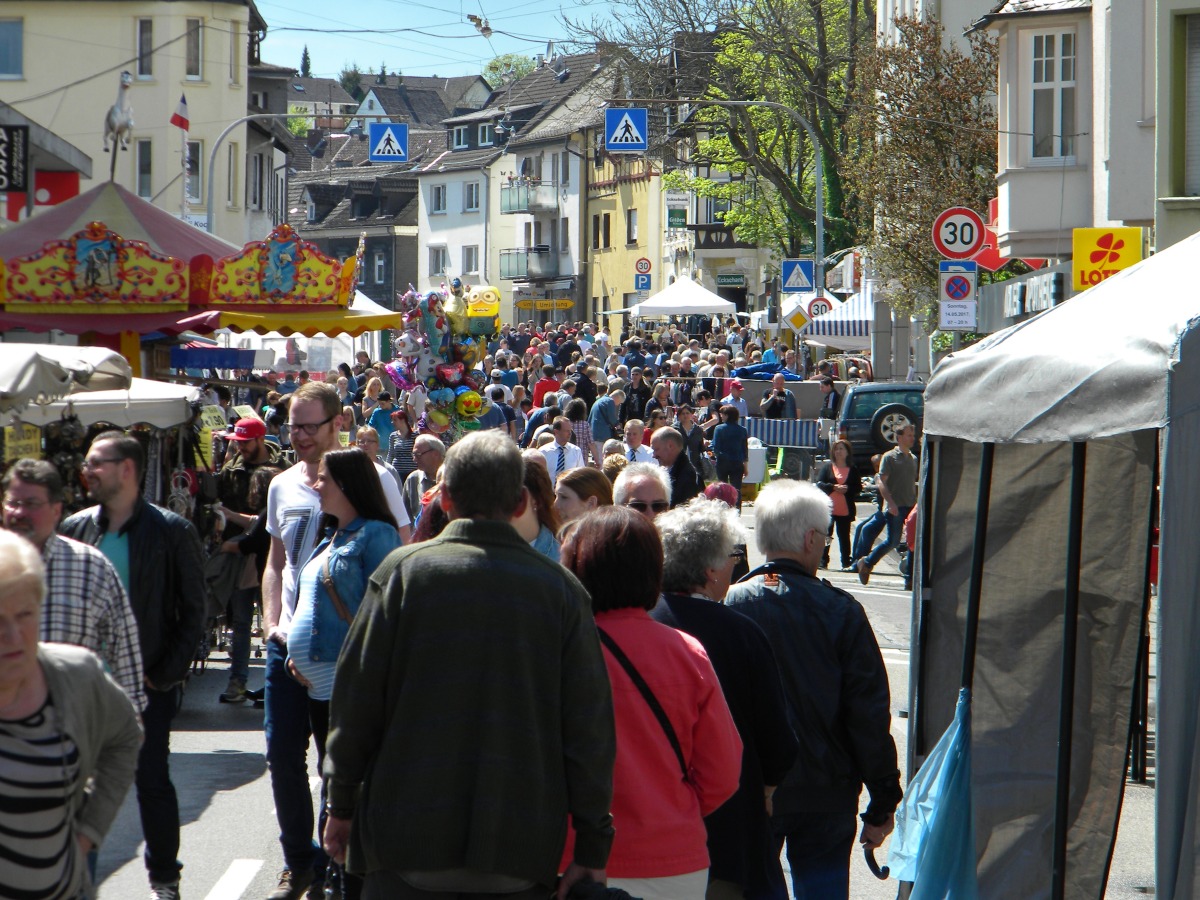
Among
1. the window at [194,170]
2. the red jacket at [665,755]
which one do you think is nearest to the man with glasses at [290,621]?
the red jacket at [665,755]

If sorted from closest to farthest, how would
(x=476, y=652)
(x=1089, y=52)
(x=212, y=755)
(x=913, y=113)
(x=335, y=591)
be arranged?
(x=476, y=652), (x=335, y=591), (x=212, y=755), (x=1089, y=52), (x=913, y=113)

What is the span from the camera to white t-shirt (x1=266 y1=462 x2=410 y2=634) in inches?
292

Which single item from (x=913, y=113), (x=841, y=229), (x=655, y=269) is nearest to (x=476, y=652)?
(x=913, y=113)

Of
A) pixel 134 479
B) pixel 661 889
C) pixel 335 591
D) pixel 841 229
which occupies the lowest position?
pixel 661 889

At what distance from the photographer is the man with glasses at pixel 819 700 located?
5484 mm

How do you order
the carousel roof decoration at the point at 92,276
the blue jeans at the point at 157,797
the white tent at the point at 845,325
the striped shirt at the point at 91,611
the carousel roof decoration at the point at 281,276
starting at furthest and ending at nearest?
the white tent at the point at 845,325
the carousel roof decoration at the point at 281,276
the carousel roof decoration at the point at 92,276
the blue jeans at the point at 157,797
the striped shirt at the point at 91,611

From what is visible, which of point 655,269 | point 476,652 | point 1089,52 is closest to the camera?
point 476,652

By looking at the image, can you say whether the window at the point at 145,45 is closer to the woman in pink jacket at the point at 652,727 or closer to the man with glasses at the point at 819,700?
the man with glasses at the point at 819,700

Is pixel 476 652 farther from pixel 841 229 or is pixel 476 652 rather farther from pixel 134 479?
pixel 841 229

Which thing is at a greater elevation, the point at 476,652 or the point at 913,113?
the point at 913,113

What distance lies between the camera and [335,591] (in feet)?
21.3

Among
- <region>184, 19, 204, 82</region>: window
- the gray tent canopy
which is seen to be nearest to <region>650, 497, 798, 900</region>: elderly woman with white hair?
the gray tent canopy

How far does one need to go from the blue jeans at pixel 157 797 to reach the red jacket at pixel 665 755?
2767 mm

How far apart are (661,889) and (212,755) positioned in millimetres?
6138
